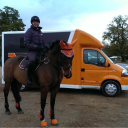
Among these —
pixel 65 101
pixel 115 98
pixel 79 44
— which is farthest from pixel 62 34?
pixel 115 98

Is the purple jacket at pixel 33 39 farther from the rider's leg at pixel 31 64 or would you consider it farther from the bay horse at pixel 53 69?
the bay horse at pixel 53 69

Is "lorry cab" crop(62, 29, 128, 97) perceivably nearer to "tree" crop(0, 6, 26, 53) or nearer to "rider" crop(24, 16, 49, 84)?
"rider" crop(24, 16, 49, 84)

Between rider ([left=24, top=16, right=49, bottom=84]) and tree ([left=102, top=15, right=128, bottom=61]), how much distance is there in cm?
4604

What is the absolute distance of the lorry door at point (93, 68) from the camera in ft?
23.2

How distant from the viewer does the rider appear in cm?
394

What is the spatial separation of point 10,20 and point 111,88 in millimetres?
42828

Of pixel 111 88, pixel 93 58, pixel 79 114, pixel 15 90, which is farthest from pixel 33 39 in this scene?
pixel 111 88

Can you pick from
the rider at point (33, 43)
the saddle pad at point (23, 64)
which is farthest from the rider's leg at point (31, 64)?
the saddle pad at point (23, 64)

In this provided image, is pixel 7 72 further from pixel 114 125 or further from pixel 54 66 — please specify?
pixel 114 125

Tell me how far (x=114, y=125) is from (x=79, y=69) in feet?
11.6

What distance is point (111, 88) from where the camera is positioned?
6.98 metres

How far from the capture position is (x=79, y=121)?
4227 millimetres

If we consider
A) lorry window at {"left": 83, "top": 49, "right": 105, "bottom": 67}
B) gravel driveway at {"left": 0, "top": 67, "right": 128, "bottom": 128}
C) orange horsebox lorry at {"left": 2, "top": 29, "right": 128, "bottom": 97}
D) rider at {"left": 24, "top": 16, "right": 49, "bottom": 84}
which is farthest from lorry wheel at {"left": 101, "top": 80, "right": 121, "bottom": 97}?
rider at {"left": 24, "top": 16, "right": 49, "bottom": 84}

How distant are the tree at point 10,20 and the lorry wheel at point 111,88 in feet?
121
